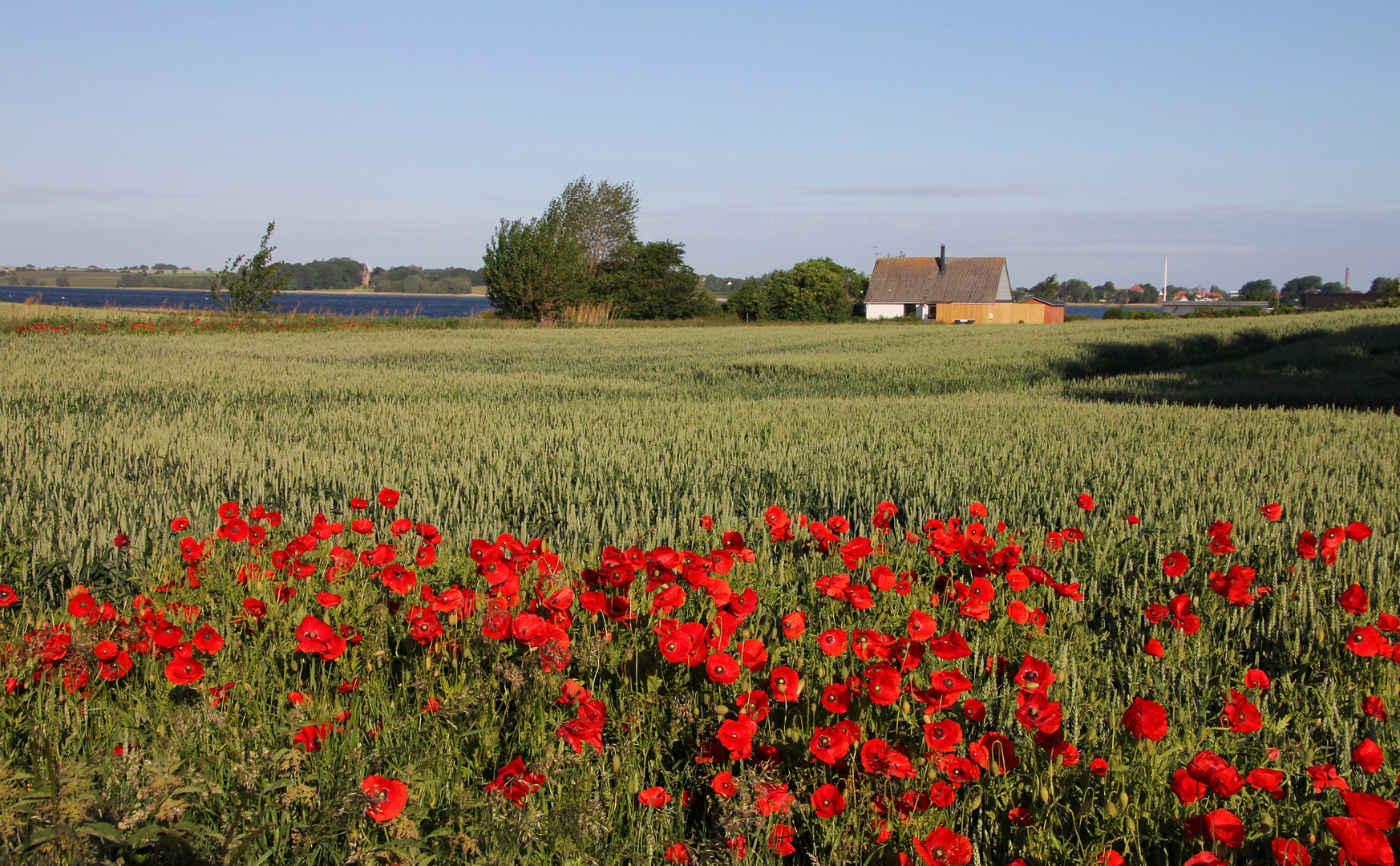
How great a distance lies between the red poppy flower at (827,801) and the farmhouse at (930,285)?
214ft

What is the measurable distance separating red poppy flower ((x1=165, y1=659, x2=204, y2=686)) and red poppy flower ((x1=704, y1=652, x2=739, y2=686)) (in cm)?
131

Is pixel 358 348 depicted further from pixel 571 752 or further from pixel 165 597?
pixel 571 752

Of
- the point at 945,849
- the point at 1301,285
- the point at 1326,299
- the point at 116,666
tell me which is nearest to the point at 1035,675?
the point at 945,849

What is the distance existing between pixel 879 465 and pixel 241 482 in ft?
14.2

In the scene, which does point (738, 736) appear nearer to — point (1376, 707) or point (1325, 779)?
point (1325, 779)

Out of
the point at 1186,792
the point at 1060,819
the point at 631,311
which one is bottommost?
the point at 1060,819

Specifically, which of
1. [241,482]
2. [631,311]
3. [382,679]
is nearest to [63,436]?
[241,482]

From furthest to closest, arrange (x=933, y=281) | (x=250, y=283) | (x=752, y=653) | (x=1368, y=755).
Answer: (x=933, y=281) < (x=250, y=283) < (x=752, y=653) < (x=1368, y=755)

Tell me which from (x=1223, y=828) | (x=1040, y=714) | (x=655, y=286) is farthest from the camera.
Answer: (x=655, y=286)

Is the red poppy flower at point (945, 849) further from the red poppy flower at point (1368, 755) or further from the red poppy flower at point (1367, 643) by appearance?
the red poppy flower at point (1367, 643)

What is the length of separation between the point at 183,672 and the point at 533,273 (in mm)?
38684

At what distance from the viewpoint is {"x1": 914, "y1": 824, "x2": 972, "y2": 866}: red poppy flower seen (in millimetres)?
1325

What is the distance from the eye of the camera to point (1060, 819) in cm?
179

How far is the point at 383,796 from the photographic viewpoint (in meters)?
1.41
